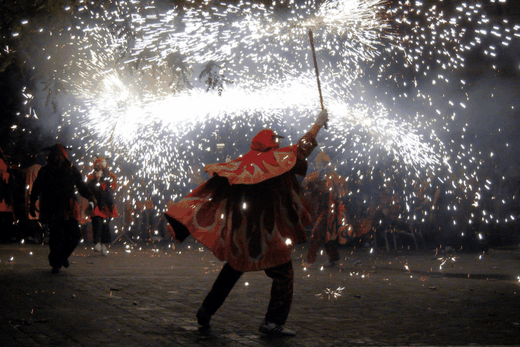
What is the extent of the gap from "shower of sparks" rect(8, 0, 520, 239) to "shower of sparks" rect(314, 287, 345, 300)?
4885 mm

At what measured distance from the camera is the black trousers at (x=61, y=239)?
27.1 ft

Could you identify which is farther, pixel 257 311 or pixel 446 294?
pixel 446 294

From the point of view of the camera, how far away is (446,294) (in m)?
6.95

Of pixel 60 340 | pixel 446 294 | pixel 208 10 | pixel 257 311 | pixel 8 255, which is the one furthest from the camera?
pixel 8 255

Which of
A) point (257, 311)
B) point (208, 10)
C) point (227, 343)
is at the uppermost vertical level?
point (208, 10)

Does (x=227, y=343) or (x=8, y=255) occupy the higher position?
(x=227, y=343)

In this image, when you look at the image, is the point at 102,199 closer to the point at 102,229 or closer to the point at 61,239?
the point at 102,229

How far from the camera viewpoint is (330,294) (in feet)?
22.4

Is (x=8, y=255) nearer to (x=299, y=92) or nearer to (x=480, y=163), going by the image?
(x=299, y=92)

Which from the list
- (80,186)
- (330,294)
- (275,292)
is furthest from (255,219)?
(80,186)

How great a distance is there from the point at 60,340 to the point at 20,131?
14.2m

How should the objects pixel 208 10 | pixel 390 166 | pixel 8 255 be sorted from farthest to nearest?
pixel 390 166
pixel 8 255
pixel 208 10

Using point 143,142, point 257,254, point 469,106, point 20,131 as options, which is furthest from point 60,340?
point 143,142

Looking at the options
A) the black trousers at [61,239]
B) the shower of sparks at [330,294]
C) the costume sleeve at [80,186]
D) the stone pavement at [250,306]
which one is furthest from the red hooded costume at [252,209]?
the costume sleeve at [80,186]
